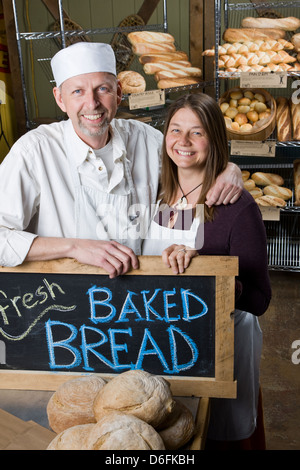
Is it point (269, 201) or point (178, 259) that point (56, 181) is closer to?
point (178, 259)

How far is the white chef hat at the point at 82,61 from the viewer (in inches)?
64.5

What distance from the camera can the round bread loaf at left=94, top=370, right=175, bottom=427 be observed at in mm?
881

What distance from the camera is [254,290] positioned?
146 cm

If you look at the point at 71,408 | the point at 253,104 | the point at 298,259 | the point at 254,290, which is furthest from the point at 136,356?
the point at 298,259

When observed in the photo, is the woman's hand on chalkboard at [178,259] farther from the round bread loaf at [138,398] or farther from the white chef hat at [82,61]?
the white chef hat at [82,61]

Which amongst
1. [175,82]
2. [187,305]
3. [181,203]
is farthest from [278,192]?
[187,305]

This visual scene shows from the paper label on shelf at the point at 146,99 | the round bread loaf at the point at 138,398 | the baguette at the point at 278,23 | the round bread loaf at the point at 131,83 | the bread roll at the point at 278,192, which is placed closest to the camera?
the round bread loaf at the point at 138,398

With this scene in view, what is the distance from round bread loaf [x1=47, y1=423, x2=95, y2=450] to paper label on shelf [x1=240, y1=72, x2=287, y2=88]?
9.96 feet

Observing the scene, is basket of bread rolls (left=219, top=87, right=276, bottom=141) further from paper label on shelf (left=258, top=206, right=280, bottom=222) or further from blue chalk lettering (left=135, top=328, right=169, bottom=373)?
Answer: blue chalk lettering (left=135, top=328, right=169, bottom=373)

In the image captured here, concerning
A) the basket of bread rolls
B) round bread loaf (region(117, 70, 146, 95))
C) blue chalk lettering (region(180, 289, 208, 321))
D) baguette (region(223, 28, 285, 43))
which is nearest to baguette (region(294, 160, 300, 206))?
the basket of bread rolls

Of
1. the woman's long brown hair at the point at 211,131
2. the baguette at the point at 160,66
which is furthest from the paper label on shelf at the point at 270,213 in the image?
the woman's long brown hair at the point at 211,131

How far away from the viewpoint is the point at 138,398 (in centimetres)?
89

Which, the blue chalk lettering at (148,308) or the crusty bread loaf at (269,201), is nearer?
the blue chalk lettering at (148,308)

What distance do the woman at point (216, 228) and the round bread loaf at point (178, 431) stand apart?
1.81 ft
